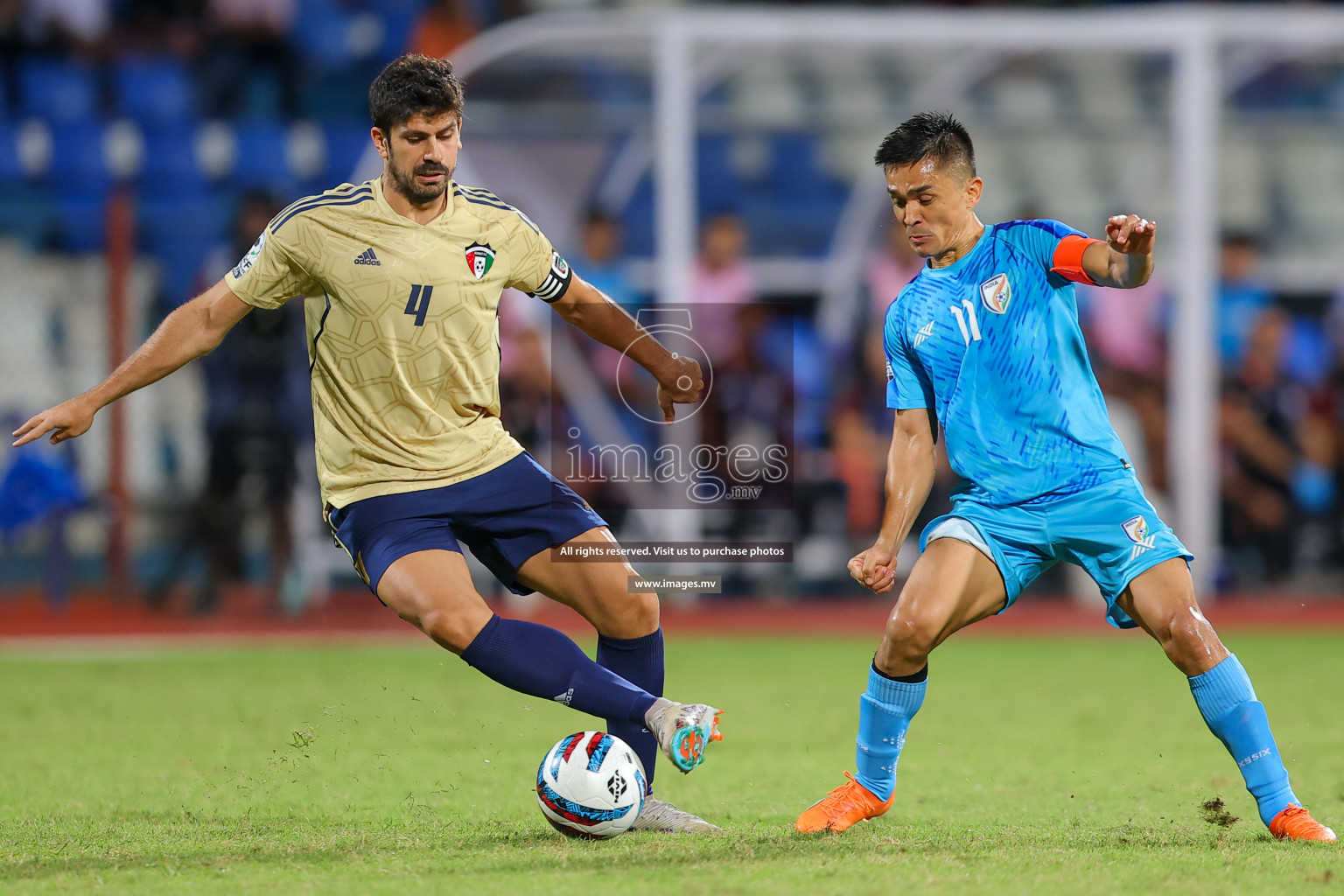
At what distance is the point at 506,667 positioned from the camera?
4.39m

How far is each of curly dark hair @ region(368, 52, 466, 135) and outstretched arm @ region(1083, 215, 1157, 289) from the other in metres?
1.84

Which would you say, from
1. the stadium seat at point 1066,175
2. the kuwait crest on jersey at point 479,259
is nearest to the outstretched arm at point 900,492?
the kuwait crest on jersey at point 479,259

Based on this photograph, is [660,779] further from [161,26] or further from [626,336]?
[161,26]

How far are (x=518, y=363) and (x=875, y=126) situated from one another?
3.65 meters

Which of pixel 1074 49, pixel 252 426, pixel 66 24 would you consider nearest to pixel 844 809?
pixel 252 426

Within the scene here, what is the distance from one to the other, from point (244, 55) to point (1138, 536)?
11986mm

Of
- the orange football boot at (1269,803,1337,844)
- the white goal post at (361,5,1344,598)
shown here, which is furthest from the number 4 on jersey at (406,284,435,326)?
the white goal post at (361,5,1344,598)

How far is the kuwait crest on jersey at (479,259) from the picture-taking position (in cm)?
464

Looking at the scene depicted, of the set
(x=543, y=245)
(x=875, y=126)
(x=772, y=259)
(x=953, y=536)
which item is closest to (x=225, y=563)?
(x=772, y=259)

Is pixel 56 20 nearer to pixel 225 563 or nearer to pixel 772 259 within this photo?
pixel 225 563

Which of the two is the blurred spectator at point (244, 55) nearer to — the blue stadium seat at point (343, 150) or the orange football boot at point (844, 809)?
the blue stadium seat at point (343, 150)

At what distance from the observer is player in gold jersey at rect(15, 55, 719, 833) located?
4.41m

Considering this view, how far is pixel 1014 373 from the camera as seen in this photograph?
4.55 metres

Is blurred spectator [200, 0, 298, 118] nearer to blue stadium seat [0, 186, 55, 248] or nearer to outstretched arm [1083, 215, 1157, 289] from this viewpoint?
blue stadium seat [0, 186, 55, 248]
